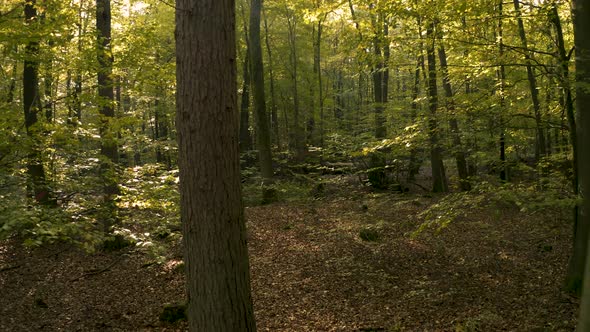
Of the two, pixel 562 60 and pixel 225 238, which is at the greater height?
pixel 562 60

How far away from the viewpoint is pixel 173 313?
755cm

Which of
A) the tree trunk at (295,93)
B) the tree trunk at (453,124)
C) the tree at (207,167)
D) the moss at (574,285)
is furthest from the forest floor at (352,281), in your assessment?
the tree trunk at (295,93)

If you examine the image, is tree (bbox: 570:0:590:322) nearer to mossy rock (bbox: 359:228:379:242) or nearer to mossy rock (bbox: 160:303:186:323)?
mossy rock (bbox: 359:228:379:242)

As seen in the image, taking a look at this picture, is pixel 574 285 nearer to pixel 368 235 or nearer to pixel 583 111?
pixel 583 111

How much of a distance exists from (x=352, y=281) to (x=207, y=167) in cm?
590

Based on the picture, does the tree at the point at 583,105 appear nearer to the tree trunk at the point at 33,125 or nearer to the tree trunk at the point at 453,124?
the tree trunk at the point at 453,124

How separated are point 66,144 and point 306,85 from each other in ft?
62.0

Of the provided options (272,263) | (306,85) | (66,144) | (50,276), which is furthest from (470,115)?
(306,85)

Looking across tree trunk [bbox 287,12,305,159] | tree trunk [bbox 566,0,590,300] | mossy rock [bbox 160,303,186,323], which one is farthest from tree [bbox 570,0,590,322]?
tree trunk [bbox 287,12,305,159]

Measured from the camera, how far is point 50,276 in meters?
9.80

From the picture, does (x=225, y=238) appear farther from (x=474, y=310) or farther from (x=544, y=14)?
(x=544, y=14)

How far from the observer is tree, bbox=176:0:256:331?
3516 millimetres

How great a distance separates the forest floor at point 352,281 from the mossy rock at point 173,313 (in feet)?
0.45

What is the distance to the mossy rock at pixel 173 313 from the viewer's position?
24.6ft
